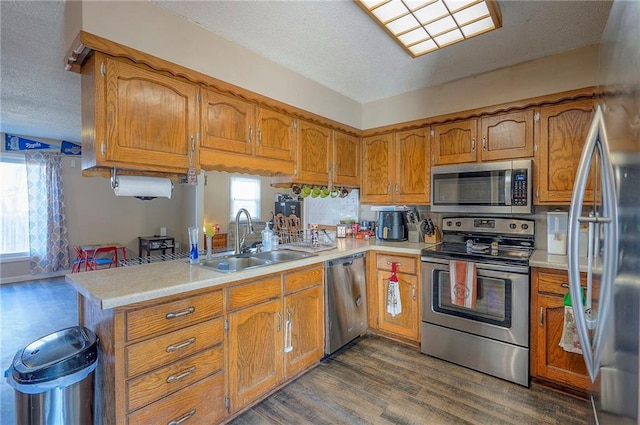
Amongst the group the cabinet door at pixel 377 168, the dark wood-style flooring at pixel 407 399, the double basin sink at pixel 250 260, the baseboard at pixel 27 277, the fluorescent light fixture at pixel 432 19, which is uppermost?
the fluorescent light fixture at pixel 432 19

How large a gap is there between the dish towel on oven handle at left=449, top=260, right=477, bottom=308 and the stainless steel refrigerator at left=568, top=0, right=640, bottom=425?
1.14 m

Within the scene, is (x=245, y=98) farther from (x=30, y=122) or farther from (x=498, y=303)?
(x=30, y=122)

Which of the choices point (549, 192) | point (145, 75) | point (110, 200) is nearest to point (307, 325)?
point (145, 75)

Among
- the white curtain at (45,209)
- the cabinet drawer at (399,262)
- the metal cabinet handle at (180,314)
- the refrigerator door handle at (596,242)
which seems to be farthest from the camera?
the white curtain at (45,209)

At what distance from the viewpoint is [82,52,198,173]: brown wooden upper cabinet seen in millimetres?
1531

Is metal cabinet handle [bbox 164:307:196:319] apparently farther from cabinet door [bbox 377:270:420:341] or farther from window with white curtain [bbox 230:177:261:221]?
cabinet door [bbox 377:270:420:341]

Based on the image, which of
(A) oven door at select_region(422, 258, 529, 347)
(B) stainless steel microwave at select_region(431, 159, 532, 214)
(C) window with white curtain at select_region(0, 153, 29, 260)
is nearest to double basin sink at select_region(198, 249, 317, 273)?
(A) oven door at select_region(422, 258, 529, 347)

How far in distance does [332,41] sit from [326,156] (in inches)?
43.1

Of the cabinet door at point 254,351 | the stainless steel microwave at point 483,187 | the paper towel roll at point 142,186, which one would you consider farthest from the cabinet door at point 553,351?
the paper towel roll at point 142,186

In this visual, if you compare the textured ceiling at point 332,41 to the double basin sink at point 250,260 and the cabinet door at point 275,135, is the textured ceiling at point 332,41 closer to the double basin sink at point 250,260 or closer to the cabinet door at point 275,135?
the cabinet door at point 275,135

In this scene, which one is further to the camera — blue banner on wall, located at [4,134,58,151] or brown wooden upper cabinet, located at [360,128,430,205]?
blue banner on wall, located at [4,134,58,151]

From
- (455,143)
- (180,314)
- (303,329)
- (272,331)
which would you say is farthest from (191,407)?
(455,143)

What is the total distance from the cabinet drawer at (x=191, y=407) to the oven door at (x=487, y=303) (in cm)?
176

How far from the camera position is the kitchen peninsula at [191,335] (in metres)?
1.32
